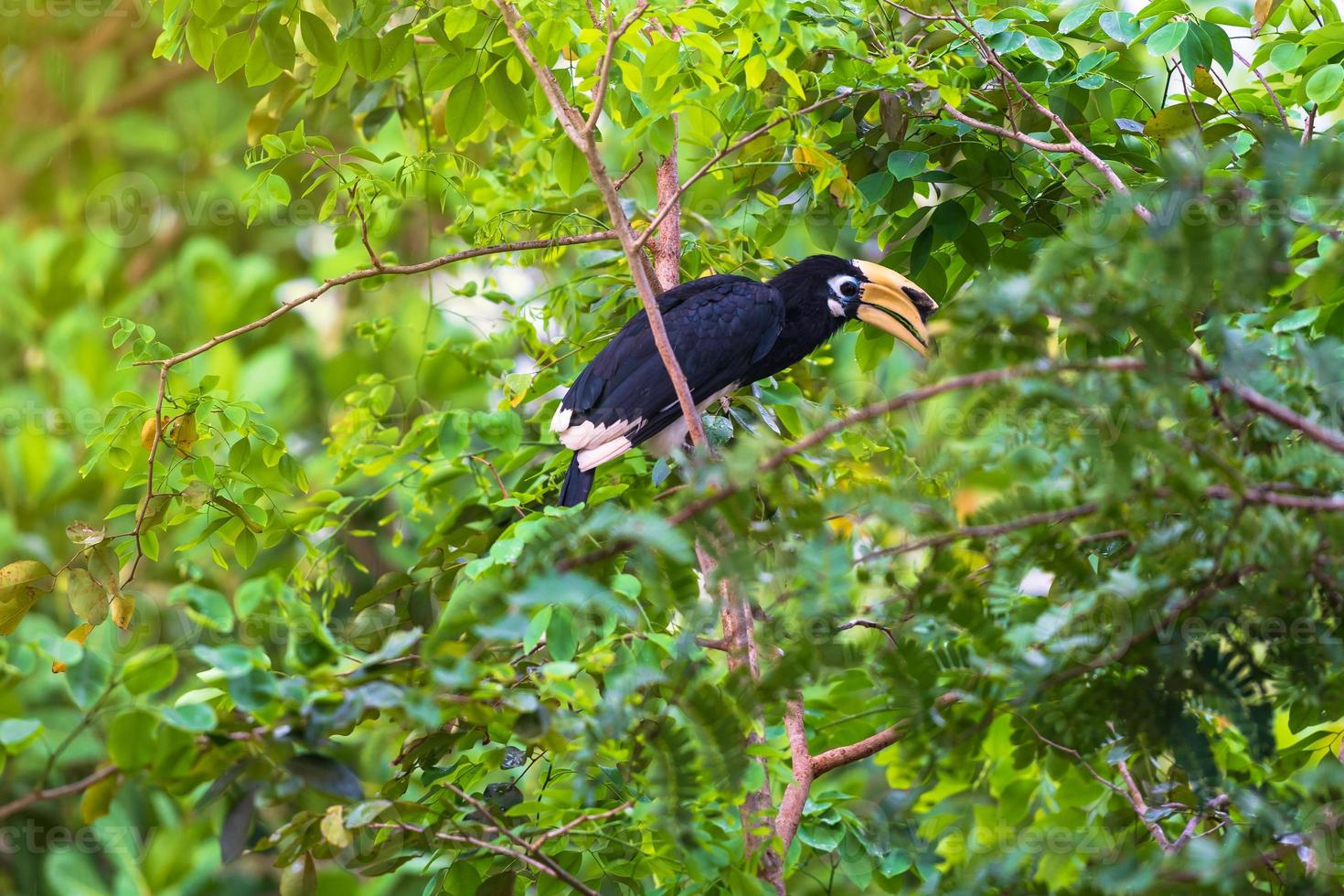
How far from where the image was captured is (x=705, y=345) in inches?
103

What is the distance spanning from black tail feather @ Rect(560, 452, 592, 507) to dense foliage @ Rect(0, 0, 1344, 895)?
60 mm

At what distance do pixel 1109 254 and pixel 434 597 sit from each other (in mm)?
1461

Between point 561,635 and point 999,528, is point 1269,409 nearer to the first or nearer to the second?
point 999,528

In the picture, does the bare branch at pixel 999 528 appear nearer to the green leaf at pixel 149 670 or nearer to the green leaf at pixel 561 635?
the green leaf at pixel 561 635

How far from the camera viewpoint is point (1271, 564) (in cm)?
100

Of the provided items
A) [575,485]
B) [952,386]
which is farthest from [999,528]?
[575,485]

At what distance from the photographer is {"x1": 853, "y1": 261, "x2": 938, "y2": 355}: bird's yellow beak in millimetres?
2594

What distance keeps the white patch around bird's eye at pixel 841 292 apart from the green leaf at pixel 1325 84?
109cm

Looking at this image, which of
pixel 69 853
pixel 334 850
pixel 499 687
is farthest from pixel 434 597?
pixel 69 853

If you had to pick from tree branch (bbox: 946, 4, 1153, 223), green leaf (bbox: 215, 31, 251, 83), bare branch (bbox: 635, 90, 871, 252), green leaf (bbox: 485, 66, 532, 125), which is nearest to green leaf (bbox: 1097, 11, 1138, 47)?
Answer: tree branch (bbox: 946, 4, 1153, 223)

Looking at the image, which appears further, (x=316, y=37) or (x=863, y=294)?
(x=863, y=294)

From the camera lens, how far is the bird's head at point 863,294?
261cm

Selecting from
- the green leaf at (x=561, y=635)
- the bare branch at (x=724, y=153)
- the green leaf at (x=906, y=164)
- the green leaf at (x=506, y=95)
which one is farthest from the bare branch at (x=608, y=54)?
the green leaf at (x=561, y=635)

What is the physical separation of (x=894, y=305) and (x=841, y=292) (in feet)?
0.56
